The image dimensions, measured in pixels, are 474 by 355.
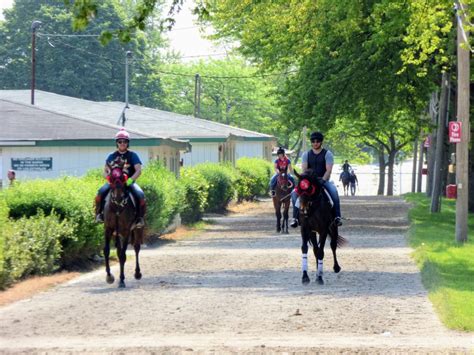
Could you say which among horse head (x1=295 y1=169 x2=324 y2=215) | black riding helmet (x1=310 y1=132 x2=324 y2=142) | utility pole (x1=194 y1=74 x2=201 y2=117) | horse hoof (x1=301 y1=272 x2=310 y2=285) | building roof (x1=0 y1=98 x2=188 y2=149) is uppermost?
utility pole (x1=194 y1=74 x2=201 y2=117)

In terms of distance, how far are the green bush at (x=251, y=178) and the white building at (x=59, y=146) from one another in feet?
61.4

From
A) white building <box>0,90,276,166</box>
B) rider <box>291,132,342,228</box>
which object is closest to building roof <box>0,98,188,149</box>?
white building <box>0,90,276,166</box>

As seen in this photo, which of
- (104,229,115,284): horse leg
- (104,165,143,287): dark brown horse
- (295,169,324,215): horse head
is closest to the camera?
(295,169,324,215): horse head

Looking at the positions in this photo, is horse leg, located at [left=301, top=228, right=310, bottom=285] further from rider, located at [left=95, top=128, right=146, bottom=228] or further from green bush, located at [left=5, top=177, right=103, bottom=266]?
green bush, located at [left=5, top=177, right=103, bottom=266]

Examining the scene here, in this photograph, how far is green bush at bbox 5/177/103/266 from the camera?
2233cm

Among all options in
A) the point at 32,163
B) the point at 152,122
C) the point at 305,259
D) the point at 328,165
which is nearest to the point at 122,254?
the point at 305,259

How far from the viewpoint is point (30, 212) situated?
22312mm

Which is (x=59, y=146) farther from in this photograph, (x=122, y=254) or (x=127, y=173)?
(x=122, y=254)

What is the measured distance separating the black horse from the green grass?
1.90 meters

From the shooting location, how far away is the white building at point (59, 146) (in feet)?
119

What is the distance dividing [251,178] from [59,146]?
2526 cm

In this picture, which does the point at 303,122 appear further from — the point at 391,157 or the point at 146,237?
the point at 391,157

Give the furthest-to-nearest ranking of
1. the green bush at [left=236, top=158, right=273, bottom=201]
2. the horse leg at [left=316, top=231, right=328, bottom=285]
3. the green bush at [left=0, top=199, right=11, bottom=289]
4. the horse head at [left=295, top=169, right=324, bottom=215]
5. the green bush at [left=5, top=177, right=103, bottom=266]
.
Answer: the green bush at [left=236, top=158, right=273, bottom=201], the green bush at [left=5, top=177, right=103, bottom=266], the horse leg at [left=316, top=231, right=328, bottom=285], the horse head at [left=295, top=169, right=324, bottom=215], the green bush at [left=0, top=199, right=11, bottom=289]

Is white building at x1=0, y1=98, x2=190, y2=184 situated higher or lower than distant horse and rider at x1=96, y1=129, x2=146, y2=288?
higher
